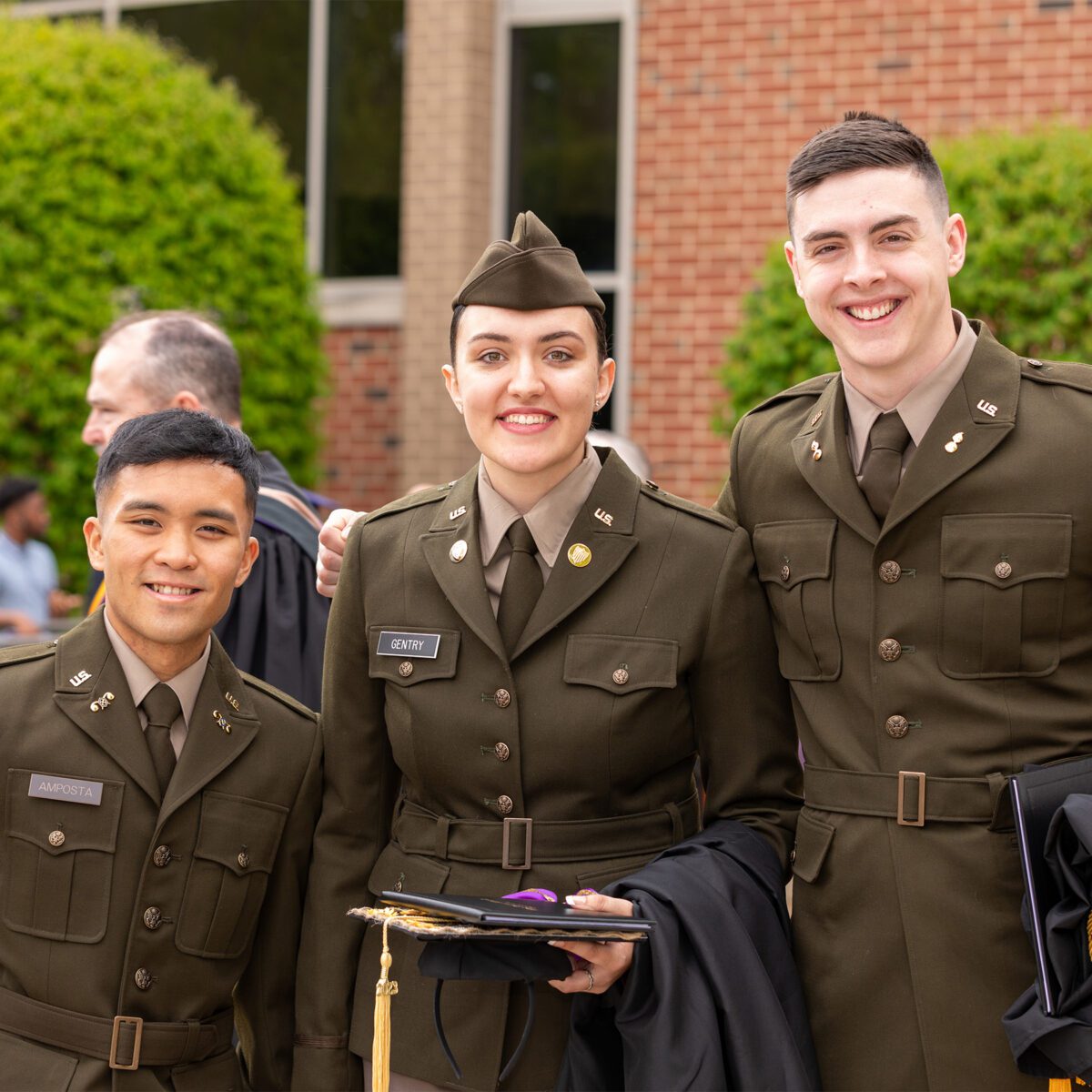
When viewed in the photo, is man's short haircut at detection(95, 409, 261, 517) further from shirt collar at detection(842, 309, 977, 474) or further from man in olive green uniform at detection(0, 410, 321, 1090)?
shirt collar at detection(842, 309, 977, 474)

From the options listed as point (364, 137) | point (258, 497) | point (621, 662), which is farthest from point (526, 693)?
point (364, 137)

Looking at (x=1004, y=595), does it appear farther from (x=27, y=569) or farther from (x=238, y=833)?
(x=27, y=569)

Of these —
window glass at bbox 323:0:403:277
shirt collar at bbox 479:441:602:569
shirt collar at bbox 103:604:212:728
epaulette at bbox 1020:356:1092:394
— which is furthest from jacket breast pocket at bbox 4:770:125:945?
window glass at bbox 323:0:403:277

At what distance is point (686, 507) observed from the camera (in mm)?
3174

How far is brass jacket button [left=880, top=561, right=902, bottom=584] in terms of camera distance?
2881 millimetres

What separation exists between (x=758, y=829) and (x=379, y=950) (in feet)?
2.52

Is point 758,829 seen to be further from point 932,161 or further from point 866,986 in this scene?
point 932,161

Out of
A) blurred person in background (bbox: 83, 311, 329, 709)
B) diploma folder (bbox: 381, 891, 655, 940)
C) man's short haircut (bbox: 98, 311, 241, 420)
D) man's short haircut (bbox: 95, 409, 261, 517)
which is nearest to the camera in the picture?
diploma folder (bbox: 381, 891, 655, 940)

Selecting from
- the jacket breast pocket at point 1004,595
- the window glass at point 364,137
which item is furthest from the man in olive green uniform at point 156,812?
the window glass at point 364,137

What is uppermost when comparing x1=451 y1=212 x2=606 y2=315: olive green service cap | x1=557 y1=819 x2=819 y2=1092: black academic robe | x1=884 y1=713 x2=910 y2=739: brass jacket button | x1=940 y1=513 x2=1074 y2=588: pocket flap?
x1=451 y1=212 x2=606 y2=315: olive green service cap

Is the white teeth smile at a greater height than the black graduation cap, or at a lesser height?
greater

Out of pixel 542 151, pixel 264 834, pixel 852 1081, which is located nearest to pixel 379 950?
pixel 264 834

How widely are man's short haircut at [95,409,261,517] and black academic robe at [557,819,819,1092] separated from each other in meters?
1.19

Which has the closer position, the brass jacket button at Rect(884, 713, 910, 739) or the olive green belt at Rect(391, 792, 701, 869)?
the brass jacket button at Rect(884, 713, 910, 739)
